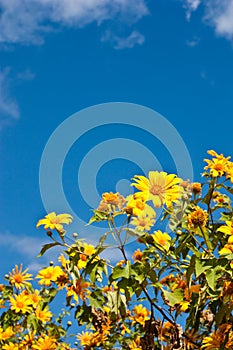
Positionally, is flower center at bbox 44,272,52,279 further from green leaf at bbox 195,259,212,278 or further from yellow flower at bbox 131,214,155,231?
green leaf at bbox 195,259,212,278

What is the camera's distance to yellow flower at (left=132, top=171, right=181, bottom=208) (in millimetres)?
2572

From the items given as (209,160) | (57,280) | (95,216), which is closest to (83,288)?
(57,280)

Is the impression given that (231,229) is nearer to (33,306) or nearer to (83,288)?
(83,288)

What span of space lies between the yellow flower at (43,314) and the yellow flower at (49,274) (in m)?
0.24

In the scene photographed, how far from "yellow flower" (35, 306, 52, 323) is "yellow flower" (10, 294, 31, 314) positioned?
0.07m

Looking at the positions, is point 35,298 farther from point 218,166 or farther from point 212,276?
point 212,276

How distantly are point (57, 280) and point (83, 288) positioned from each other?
233 mm

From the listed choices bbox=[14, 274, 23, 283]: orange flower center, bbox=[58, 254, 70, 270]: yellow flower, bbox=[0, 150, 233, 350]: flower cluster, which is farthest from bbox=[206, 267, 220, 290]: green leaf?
bbox=[14, 274, 23, 283]: orange flower center

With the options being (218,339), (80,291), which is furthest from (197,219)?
(80,291)

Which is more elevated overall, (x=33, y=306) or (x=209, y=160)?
(x=209, y=160)

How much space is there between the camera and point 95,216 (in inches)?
99.3

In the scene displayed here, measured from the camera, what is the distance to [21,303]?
3520mm

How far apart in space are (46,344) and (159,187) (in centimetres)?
140

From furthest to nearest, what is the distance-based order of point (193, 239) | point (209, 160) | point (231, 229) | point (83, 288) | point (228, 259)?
point (83, 288) → point (209, 160) → point (193, 239) → point (231, 229) → point (228, 259)
